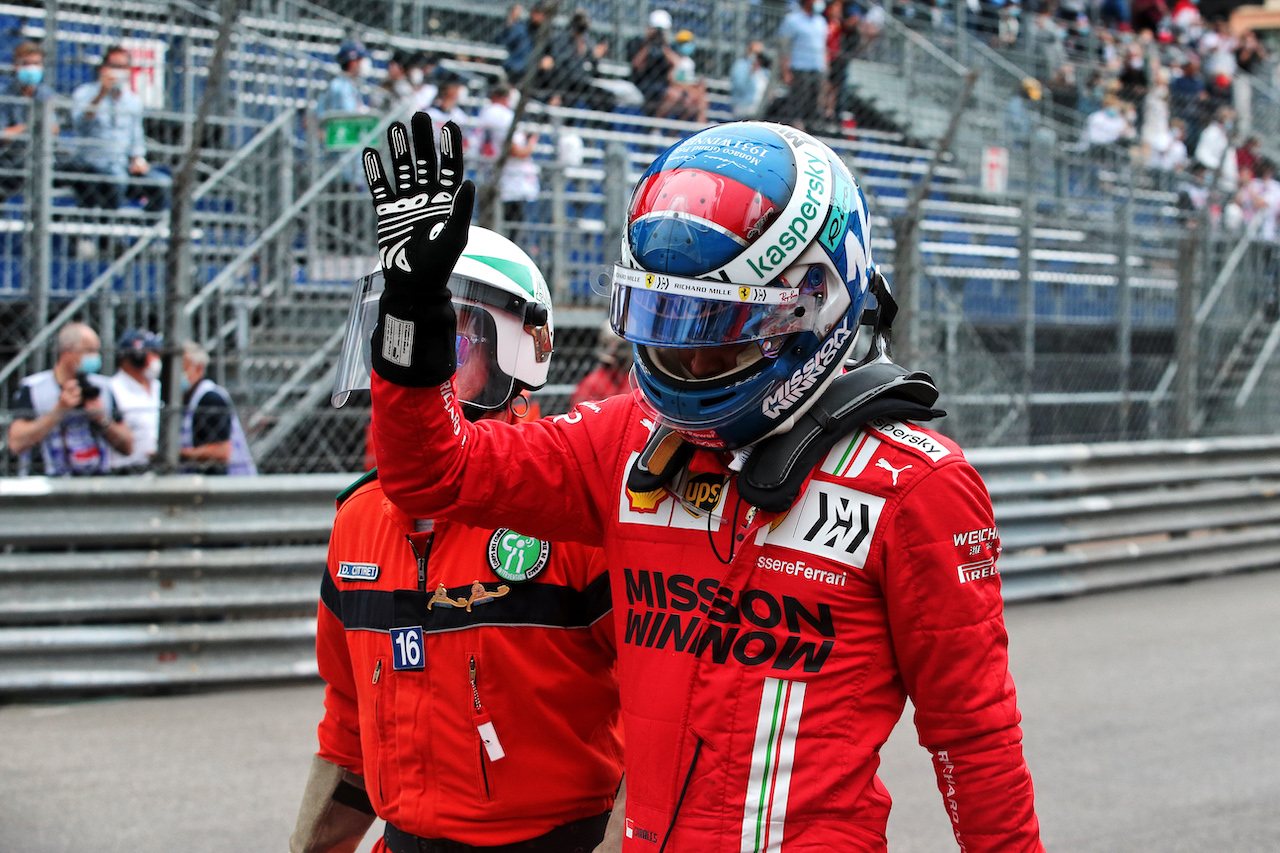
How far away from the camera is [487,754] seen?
7.74ft

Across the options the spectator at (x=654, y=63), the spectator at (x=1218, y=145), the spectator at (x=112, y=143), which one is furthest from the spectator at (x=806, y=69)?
the spectator at (x=1218, y=145)

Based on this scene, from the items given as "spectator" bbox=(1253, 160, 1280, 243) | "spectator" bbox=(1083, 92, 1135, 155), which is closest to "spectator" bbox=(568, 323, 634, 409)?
"spectator" bbox=(1083, 92, 1135, 155)

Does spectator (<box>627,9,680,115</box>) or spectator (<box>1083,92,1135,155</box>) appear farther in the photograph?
spectator (<box>1083,92,1135,155</box>)

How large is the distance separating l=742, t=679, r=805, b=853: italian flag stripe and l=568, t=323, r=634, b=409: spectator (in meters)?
5.77

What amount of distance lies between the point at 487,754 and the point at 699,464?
2.26ft

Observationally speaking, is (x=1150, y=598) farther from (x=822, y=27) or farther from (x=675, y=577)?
(x=675, y=577)

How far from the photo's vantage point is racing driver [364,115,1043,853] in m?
1.94

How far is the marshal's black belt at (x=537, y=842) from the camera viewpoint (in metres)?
2.36

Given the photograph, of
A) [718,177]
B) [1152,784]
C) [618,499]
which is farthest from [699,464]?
[1152,784]

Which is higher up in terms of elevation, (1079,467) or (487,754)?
(487,754)

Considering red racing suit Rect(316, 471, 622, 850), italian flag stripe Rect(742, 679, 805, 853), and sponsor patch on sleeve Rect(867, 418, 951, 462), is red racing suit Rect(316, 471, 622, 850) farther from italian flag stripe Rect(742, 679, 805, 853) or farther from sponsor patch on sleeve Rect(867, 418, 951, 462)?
sponsor patch on sleeve Rect(867, 418, 951, 462)

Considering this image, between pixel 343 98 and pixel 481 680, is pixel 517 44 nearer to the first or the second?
pixel 343 98

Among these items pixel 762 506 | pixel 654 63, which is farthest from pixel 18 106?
pixel 762 506

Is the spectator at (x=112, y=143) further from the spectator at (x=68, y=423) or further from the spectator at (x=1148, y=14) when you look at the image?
the spectator at (x=1148, y=14)
